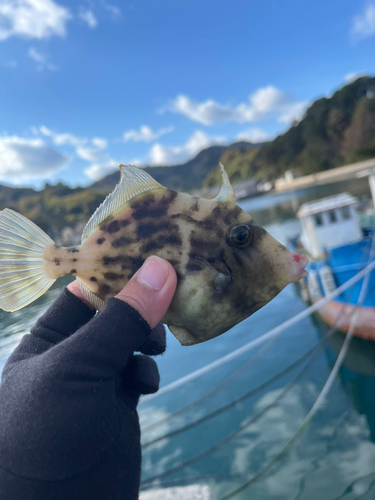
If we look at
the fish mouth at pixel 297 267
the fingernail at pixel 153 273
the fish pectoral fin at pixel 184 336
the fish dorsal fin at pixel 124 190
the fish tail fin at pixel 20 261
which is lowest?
the fish pectoral fin at pixel 184 336

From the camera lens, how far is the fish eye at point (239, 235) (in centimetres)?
166

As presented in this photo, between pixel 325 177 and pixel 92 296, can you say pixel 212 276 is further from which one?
pixel 325 177

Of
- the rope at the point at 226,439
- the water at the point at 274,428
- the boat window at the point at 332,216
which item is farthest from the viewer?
the boat window at the point at 332,216

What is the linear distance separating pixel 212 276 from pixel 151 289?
348 mm

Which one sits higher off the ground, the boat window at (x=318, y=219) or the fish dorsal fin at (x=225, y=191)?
the fish dorsal fin at (x=225, y=191)

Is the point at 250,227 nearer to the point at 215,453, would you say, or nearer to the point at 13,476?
the point at 13,476

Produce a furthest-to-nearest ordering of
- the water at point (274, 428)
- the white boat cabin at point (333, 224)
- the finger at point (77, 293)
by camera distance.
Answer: the white boat cabin at point (333, 224) < the water at point (274, 428) < the finger at point (77, 293)

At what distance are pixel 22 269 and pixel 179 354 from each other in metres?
9.66

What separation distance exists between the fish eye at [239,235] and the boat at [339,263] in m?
A: 8.68

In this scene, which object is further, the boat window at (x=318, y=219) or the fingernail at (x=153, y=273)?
the boat window at (x=318, y=219)

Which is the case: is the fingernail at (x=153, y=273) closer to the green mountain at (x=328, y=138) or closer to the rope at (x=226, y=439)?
the rope at (x=226, y=439)

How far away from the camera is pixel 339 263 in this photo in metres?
11.0

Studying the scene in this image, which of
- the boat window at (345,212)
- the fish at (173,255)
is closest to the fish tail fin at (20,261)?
the fish at (173,255)

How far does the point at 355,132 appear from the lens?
254ft
